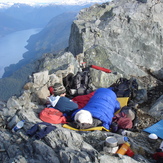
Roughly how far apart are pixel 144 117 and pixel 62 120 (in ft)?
12.5

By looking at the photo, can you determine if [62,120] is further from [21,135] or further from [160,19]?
[160,19]

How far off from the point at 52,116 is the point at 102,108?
1.99m

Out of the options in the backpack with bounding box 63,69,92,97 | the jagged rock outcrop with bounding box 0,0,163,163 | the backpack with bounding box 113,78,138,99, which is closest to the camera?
the jagged rock outcrop with bounding box 0,0,163,163

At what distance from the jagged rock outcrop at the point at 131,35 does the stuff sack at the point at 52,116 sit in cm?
762

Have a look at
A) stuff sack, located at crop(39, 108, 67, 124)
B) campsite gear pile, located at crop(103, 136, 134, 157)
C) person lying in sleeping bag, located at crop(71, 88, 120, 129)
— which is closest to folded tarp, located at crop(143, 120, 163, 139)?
person lying in sleeping bag, located at crop(71, 88, 120, 129)

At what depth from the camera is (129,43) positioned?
15789mm

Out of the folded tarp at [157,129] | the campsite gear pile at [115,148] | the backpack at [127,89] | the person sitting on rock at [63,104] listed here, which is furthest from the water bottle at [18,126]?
the backpack at [127,89]

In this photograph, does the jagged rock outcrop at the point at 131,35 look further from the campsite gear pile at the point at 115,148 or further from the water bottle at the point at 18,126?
the campsite gear pile at the point at 115,148

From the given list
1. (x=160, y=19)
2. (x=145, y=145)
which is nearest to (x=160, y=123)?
(x=145, y=145)

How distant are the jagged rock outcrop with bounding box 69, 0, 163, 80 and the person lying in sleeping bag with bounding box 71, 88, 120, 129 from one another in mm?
6390

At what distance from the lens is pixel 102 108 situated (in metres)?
7.60

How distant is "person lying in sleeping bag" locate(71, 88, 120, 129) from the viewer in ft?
22.5

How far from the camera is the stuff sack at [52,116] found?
6966 millimetres

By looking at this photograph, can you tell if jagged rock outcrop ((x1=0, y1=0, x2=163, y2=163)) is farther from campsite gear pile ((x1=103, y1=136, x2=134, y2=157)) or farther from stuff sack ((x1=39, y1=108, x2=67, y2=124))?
stuff sack ((x1=39, y1=108, x2=67, y2=124))
